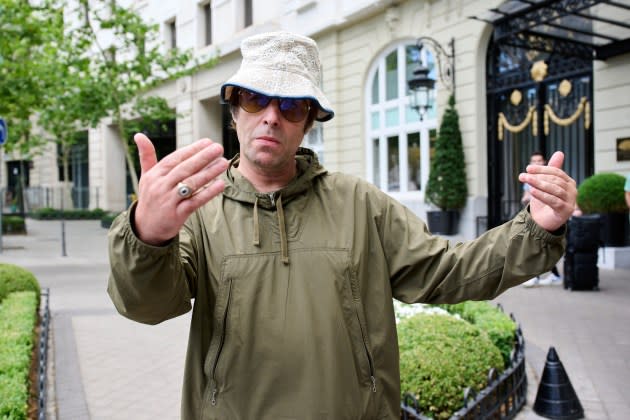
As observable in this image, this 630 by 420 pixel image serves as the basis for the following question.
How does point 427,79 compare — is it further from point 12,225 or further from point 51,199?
point 51,199

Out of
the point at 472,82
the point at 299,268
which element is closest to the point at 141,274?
the point at 299,268

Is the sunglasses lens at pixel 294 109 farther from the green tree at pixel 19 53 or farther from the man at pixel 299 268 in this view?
the green tree at pixel 19 53

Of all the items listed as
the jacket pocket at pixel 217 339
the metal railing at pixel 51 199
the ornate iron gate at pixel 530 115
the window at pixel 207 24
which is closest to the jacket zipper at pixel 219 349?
the jacket pocket at pixel 217 339

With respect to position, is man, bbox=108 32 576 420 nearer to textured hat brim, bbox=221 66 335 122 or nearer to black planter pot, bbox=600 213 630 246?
textured hat brim, bbox=221 66 335 122

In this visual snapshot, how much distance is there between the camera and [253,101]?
1983 mm

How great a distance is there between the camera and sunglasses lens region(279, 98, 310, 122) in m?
1.97

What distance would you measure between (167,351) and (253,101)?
5300 mm

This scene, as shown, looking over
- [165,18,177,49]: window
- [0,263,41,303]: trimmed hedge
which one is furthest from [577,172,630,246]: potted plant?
[165,18,177,49]: window

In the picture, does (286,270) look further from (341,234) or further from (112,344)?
(112,344)

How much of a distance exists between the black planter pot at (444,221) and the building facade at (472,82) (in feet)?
0.79

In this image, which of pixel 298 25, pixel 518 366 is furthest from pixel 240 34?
pixel 518 366

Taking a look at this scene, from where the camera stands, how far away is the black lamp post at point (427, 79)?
47.6 feet

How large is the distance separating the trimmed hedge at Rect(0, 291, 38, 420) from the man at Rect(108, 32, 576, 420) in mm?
2403

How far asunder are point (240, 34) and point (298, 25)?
3.33m
